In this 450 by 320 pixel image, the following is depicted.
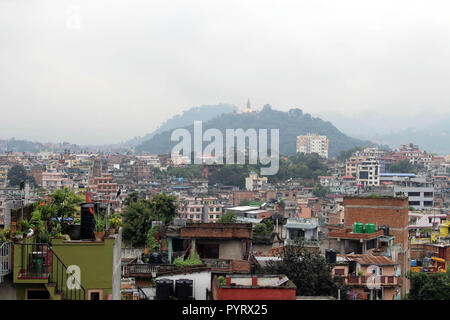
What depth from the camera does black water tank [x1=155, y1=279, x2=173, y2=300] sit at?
5875 mm

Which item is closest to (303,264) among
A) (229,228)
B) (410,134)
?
(229,228)

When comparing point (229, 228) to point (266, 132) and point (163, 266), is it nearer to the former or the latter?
point (163, 266)

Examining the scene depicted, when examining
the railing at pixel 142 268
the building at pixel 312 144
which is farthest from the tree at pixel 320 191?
the railing at pixel 142 268

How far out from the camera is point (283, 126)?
415 ft

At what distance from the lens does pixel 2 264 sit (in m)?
4.28

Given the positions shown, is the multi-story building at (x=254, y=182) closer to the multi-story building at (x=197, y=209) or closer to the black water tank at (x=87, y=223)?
the multi-story building at (x=197, y=209)

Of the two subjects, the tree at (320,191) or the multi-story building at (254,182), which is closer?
the tree at (320,191)

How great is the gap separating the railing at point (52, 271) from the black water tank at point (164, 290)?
5.13ft

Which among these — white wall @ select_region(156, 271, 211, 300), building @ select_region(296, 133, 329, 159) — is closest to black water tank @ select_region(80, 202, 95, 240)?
white wall @ select_region(156, 271, 211, 300)

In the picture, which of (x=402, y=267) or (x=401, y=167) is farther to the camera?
(x=401, y=167)

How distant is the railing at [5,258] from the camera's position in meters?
4.25

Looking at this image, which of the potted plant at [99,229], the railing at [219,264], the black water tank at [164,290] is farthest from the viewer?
the railing at [219,264]
